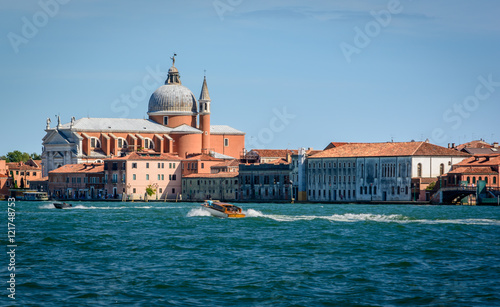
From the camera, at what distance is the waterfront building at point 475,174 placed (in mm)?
75688

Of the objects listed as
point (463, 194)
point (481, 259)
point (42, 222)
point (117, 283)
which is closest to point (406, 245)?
point (481, 259)

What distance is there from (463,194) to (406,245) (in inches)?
1665

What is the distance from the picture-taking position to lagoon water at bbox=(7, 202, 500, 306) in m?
22.5

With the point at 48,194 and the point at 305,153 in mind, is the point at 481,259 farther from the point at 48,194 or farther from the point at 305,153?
the point at 48,194

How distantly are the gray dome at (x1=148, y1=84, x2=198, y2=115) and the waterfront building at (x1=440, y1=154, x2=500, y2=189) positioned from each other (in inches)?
1773

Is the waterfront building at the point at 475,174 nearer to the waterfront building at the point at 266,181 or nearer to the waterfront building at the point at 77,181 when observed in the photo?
the waterfront building at the point at 266,181

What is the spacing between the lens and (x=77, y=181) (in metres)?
105

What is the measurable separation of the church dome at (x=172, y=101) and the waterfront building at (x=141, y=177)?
45.9 feet

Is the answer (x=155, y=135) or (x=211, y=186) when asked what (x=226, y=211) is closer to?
(x=211, y=186)

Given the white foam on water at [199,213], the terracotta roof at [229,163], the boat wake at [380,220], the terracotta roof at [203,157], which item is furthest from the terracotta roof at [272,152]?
the boat wake at [380,220]

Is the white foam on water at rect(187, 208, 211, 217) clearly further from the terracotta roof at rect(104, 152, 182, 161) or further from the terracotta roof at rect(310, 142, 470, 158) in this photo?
the terracotta roof at rect(104, 152, 182, 161)

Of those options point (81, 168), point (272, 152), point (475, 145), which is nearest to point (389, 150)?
point (475, 145)

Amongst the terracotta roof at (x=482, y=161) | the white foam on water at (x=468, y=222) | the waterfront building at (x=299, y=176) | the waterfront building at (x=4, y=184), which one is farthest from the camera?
the waterfront building at (x=4, y=184)

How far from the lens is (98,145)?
111 meters
